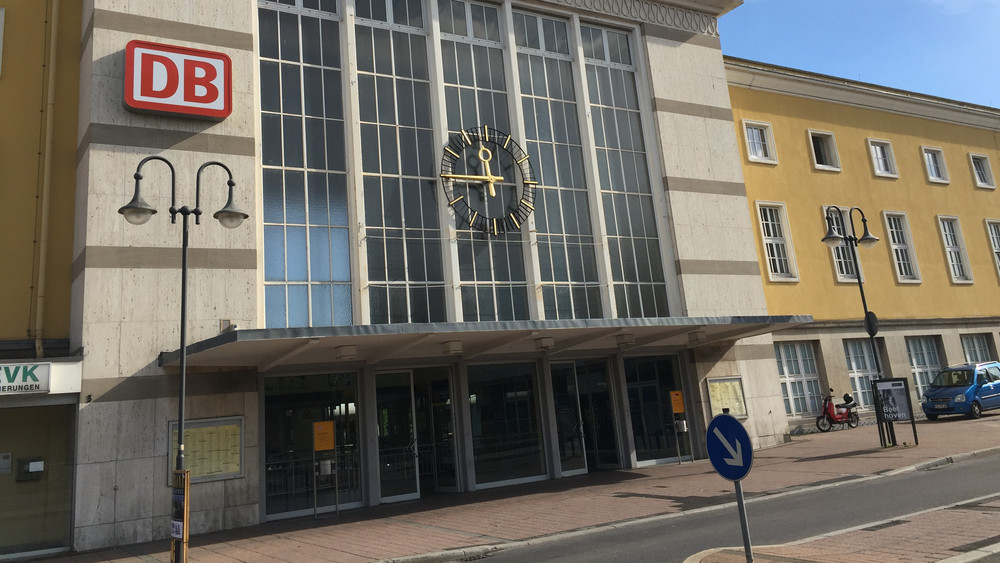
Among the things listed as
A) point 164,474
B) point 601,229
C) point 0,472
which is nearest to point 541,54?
point 601,229

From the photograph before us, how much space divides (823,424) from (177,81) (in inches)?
863

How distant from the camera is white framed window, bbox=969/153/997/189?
1268 inches

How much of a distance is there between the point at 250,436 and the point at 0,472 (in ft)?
14.0

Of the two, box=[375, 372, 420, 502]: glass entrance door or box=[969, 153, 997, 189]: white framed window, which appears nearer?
box=[375, 372, 420, 502]: glass entrance door

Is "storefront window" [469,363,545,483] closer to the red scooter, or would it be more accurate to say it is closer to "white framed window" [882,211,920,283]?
the red scooter

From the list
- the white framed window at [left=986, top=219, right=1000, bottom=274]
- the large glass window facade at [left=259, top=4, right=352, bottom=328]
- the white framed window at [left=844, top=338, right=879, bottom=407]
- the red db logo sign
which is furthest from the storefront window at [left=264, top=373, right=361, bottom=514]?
the white framed window at [left=986, top=219, right=1000, bottom=274]

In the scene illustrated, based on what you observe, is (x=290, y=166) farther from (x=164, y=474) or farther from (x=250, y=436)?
(x=164, y=474)

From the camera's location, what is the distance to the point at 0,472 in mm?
12531

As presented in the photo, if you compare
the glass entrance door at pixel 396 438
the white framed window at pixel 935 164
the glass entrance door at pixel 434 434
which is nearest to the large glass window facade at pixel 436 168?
the glass entrance door at pixel 396 438

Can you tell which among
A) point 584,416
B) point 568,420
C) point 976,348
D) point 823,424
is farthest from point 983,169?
point 568,420

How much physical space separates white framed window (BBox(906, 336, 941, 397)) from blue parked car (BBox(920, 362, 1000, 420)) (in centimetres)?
177

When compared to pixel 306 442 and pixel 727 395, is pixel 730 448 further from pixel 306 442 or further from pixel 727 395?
pixel 727 395

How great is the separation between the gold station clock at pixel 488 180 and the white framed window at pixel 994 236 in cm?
2441

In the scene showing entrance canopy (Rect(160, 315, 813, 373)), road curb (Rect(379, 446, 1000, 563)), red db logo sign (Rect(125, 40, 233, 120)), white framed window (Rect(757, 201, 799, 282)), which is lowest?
road curb (Rect(379, 446, 1000, 563))
